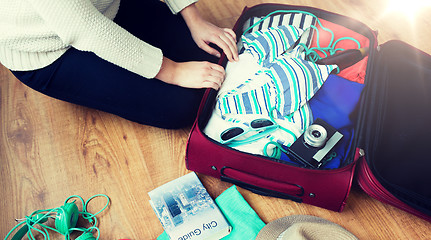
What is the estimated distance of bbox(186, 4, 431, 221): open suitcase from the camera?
0.88 meters

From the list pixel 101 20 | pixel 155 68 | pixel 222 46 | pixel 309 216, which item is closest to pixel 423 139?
pixel 309 216

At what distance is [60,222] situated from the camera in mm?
948

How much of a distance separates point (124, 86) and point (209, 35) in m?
0.31

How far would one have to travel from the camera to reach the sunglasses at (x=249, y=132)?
3.06 feet

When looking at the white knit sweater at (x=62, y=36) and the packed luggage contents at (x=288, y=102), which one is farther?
the packed luggage contents at (x=288, y=102)

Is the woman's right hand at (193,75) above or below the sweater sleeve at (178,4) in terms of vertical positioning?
below

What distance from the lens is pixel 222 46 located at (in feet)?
3.48

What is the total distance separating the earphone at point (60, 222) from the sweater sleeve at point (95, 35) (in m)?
0.42

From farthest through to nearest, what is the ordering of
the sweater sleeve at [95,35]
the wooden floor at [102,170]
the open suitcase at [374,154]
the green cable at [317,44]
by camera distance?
1. the green cable at [317,44]
2. the wooden floor at [102,170]
3. the open suitcase at [374,154]
4. the sweater sleeve at [95,35]

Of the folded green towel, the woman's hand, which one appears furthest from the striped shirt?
the folded green towel

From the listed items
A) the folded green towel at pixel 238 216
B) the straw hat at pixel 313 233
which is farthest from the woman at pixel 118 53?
the straw hat at pixel 313 233

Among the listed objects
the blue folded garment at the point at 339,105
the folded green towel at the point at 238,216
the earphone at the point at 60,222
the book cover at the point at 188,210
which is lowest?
the earphone at the point at 60,222

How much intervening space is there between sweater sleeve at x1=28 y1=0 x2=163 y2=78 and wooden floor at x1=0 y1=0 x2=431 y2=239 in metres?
0.31

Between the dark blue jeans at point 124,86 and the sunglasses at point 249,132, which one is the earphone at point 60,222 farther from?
the sunglasses at point 249,132
